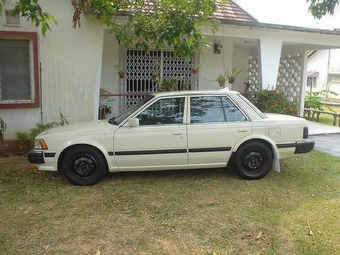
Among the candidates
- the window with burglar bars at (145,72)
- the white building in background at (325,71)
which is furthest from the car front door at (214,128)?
the white building in background at (325,71)

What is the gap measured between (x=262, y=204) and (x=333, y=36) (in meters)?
7.59

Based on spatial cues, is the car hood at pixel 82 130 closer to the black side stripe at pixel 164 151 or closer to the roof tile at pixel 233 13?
the black side stripe at pixel 164 151

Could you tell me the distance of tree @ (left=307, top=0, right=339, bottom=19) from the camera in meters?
4.47

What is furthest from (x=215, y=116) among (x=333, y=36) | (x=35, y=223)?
(x=333, y=36)

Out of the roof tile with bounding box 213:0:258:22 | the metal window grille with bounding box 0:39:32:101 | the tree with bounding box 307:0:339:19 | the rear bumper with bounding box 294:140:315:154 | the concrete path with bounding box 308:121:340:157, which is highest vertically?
→ the roof tile with bounding box 213:0:258:22

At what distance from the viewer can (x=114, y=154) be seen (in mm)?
5332

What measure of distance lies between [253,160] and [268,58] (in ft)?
14.9

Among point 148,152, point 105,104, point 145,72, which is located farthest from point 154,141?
point 145,72

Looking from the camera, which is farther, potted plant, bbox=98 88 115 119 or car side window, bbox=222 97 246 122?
potted plant, bbox=98 88 115 119

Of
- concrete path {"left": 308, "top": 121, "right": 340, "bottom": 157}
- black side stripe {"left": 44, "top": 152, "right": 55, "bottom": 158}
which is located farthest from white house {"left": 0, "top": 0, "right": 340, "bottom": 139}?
black side stripe {"left": 44, "top": 152, "right": 55, "bottom": 158}

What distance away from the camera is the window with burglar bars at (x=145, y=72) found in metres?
10.1

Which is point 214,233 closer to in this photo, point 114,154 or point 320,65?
point 114,154

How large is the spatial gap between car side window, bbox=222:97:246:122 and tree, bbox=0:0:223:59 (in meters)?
1.65

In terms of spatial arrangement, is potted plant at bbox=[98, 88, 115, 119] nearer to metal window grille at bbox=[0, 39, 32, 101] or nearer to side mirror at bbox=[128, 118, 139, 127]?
metal window grille at bbox=[0, 39, 32, 101]
